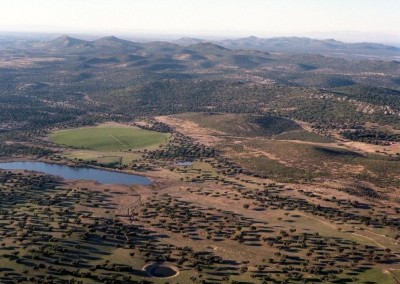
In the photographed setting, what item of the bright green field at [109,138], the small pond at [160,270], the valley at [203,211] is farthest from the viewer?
the bright green field at [109,138]

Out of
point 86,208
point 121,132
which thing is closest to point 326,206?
point 86,208

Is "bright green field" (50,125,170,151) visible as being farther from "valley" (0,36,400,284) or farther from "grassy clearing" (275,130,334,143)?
"grassy clearing" (275,130,334,143)

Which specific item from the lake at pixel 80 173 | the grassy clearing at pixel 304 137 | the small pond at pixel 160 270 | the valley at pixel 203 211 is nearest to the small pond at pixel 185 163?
the valley at pixel 203 211

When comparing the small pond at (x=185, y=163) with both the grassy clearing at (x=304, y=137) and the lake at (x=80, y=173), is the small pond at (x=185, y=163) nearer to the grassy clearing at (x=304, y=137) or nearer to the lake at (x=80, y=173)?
the lake at (x=80, y=173)

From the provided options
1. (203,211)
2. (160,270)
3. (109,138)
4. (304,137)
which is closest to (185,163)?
(203,211)

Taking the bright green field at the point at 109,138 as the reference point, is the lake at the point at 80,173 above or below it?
below

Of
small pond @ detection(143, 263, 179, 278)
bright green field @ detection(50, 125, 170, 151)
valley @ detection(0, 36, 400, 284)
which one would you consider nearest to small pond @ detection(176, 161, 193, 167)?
valley @ detection(0, 36, 400, 284)
